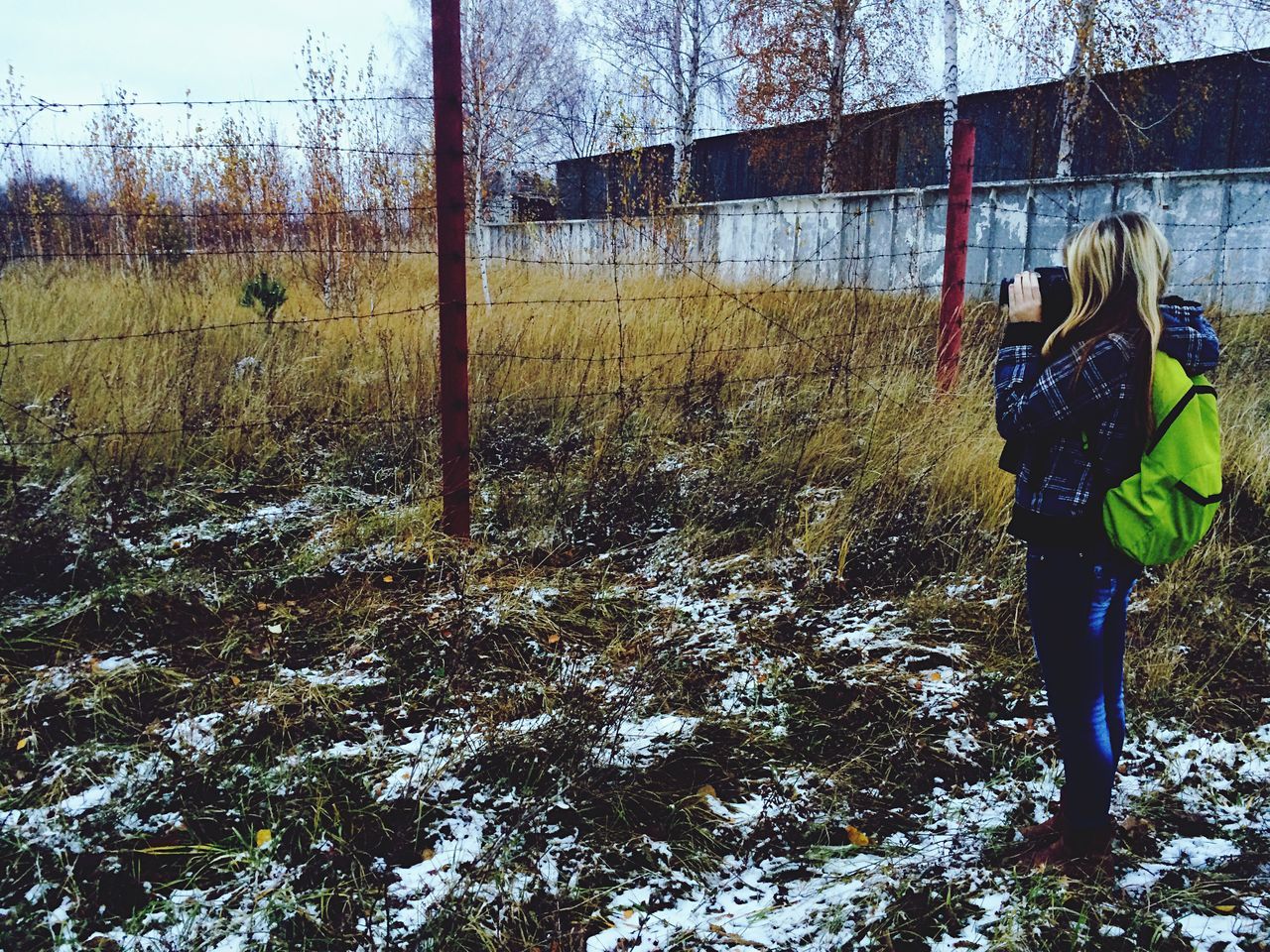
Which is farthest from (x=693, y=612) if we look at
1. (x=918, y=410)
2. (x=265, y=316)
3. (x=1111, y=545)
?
(x=265, y=316)

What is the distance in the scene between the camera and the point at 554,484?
4.62 metres

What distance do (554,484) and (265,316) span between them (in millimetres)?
3473

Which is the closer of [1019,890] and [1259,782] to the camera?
[1019,890]

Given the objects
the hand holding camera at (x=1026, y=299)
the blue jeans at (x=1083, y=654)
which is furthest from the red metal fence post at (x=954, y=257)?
the blue jeans at (x=1083, y=654)

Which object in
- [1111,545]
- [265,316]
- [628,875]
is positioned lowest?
[628,875]

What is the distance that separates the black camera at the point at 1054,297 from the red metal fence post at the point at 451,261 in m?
2.41

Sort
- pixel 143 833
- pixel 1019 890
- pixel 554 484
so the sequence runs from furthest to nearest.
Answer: pixel 554 484, pixel 143 833, pixel 1019 890

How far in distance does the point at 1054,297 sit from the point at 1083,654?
0.87 meters

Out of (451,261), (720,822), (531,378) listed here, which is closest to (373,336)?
(531,378)

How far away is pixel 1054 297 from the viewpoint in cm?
210

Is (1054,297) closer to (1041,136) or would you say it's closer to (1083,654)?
(1083,654)

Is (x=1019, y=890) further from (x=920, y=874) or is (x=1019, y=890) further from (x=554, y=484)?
(x=554, y=484)

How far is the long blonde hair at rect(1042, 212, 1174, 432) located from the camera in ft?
6.28

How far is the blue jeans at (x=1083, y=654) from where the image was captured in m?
2.01
